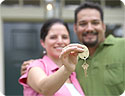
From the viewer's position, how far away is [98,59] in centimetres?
205

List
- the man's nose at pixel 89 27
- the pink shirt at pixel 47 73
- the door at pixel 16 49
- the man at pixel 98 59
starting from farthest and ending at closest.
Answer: the door at pixel 16 49, the man's nose at pixel 89 27, the man at pixel 98 59, the pink shirt at pixel 47 73

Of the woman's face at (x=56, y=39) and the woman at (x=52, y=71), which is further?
the woman's face at (x=56, y=39)

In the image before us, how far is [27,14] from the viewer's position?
432cm

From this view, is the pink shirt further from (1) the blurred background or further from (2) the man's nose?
(1) the blurred background

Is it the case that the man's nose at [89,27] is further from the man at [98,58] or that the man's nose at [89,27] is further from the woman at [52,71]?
the woman at [52,71]

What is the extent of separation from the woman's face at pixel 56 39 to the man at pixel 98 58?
0.37 m

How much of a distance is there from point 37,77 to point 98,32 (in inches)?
35.0

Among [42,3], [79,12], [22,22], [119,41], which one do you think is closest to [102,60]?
[119,41]

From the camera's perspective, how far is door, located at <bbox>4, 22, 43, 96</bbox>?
4707mm

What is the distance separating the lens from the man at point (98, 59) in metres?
1.95

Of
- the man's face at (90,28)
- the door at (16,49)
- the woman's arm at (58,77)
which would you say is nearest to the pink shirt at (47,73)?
the woman's arm at (58,77)

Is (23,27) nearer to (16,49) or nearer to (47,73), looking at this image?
(16,49)

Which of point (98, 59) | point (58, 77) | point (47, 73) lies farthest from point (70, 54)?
point (98, 59)

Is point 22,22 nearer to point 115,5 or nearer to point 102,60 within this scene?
point 115,5
